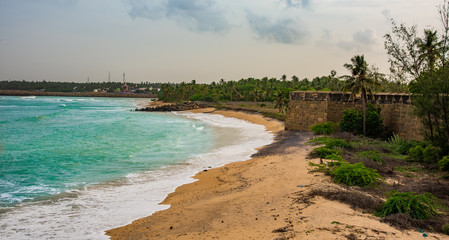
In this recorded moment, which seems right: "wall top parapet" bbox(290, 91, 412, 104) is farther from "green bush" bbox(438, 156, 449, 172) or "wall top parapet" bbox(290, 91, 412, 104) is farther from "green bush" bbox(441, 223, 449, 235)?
"green bush" bbox(441, 223, 449, 235)

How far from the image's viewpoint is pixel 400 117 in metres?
23.2

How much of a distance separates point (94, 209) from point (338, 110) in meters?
22.2

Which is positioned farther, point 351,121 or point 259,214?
point 351,121

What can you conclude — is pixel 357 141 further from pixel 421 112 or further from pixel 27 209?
pixel 27 209

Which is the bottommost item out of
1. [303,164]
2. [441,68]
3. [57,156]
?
[57,156]

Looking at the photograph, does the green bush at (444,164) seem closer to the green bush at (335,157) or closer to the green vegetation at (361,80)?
the green bush at (335,157)

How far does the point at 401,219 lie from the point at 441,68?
7.70m

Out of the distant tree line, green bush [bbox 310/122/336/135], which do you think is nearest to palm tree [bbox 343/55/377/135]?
green bush [bbox 310/122/336/135]

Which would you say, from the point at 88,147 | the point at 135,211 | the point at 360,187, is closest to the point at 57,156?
the point at 88,147

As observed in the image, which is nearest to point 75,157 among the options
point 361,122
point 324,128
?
point 324,128

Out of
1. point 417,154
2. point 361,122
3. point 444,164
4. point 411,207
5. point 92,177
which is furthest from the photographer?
point 361,122

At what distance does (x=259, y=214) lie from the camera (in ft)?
30.9

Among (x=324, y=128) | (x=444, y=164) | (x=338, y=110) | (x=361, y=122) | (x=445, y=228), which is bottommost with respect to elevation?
(x=445, y=228)

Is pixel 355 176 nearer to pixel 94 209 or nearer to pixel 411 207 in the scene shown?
pixel 411 207
